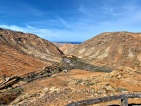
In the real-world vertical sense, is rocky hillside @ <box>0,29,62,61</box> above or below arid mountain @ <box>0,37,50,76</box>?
above

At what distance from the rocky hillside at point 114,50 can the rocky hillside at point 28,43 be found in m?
17.0

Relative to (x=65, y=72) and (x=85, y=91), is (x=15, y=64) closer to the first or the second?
(x=65, y=72)

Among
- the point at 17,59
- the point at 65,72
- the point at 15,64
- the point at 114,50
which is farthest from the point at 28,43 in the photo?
the point at 65,72

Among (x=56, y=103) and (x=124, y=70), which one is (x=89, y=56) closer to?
(x=124, y=70)

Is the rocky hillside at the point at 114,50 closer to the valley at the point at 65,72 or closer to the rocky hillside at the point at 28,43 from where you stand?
the valley at the point at 65,72

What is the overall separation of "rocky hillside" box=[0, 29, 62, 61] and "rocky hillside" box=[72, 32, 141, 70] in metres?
17.0

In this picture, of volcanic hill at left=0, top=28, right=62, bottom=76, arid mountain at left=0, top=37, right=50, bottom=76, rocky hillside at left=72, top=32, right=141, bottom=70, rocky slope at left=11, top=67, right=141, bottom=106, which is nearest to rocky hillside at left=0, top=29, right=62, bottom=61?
volcanic hill at left=0, top=28, right=62, bottom=76

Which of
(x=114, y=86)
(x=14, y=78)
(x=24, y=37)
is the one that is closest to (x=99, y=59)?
(x=24, y=37)

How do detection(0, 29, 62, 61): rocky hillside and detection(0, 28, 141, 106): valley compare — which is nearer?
detection(0, 28, 141, 106): valley

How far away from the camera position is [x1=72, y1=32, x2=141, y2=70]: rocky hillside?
291 ft

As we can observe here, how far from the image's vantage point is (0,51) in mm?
54281

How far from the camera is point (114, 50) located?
98812mm

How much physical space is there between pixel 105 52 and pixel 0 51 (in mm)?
55303

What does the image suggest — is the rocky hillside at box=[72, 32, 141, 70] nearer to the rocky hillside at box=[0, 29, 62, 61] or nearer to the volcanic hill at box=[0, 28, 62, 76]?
the rocky hillside at box=[0, 29, 62, 61]
